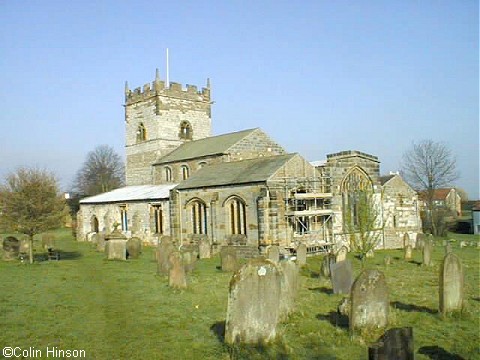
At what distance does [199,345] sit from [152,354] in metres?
0.86

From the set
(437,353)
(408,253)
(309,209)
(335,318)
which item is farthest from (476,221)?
(437,353)

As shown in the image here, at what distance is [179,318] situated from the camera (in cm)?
976

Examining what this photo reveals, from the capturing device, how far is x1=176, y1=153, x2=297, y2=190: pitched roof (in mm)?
21953

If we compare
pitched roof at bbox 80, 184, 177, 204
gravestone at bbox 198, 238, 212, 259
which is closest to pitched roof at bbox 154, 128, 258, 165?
pitched roof at bbox 80, 184, 177, 204

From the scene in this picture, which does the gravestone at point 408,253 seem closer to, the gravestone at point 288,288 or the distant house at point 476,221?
the gravestone at point 288,288

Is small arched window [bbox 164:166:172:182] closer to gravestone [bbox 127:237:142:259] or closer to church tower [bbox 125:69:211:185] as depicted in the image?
church tower [bbox 125:69:211:185]

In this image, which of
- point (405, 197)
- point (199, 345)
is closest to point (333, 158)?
point (405, 197)

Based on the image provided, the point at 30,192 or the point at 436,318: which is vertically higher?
the point at 30,192

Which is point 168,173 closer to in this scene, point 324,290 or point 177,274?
point 177,274

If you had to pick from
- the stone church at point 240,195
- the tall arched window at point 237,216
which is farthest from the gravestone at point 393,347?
the tall arched window at point 237,216

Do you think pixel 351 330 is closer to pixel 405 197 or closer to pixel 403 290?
pixel 403 290

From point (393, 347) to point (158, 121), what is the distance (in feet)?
111

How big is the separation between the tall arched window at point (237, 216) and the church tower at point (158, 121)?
50.9ft

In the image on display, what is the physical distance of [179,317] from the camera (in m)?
9.85
